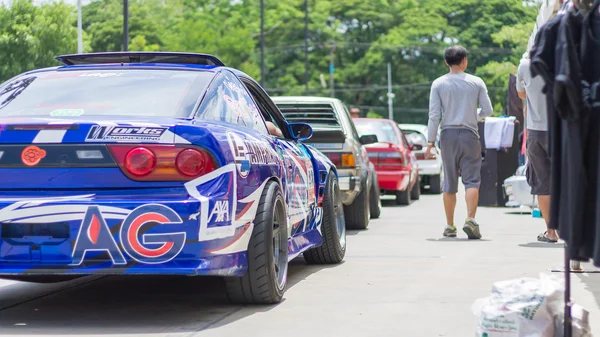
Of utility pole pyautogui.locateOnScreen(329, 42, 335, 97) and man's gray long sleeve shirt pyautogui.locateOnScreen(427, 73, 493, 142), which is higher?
utility pole pyautogui.locateOnScreen(329, 42, 335, 97)

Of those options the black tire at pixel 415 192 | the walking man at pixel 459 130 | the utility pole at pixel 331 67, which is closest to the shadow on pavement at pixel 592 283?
the walking man at pixel 459 130

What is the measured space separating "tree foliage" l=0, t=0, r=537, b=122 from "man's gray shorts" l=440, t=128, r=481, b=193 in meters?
57.2

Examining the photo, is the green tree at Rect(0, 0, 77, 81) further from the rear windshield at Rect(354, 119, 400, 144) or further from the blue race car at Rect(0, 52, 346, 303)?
the blue race car at Rect(0, 52, 346, 303)

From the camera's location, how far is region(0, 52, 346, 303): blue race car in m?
6.07

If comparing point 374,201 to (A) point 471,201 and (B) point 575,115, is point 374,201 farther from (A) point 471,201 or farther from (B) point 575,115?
(B) point 575,115

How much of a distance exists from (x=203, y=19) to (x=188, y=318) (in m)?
69.2

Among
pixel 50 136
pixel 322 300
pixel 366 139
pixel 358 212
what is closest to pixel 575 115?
pixel 50 136

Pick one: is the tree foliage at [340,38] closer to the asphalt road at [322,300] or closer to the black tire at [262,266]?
the asphalt road at [322,300]

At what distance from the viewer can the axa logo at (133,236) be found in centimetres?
605

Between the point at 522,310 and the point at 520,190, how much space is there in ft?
37.8

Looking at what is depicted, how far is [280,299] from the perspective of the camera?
716 centimetres

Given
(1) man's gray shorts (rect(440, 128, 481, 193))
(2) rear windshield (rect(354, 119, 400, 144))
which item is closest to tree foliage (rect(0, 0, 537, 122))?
(2) rear windshield (rect(354, 119, 400, 144))

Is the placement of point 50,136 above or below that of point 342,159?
above

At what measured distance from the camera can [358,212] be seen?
1338cm
